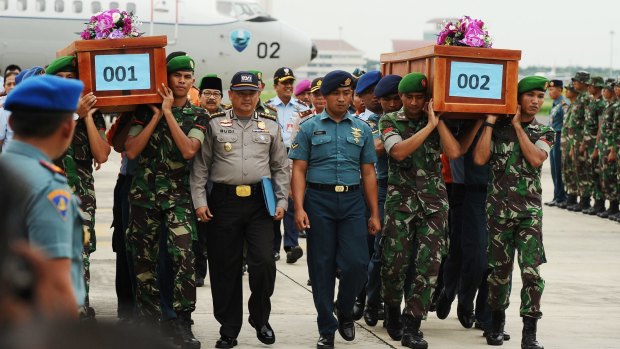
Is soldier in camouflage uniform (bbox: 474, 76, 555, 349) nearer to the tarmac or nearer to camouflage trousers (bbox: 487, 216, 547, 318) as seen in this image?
camouflage trousers (bbox: 487, 216, 547, 318)

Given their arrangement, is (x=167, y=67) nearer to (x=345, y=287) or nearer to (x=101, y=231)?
(x=345, y=287)

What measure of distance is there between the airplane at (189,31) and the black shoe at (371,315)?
706 inches

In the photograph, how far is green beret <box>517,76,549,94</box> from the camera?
7711mm

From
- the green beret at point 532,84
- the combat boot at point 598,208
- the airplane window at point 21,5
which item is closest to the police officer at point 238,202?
the green beret at point 532,84

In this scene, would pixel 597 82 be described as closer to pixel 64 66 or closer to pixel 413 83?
pixel 413 83

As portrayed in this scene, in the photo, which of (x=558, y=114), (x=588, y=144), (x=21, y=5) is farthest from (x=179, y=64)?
(x=21, y=5)

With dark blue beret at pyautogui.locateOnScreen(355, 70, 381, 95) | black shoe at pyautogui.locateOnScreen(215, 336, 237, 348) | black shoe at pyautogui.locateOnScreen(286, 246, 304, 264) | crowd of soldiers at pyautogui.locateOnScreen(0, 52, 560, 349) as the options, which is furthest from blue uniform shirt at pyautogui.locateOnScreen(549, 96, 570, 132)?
black shoe at pyautogui.locateOnScreen(215, 336, 237, 348)

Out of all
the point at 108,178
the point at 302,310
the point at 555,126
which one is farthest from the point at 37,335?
the point at 108,178

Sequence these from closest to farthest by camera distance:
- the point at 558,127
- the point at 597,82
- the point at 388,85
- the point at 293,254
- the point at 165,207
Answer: the point at 165,207
the point at 388,85
the point at 293,254
the point at 597,82
the point at 558,127

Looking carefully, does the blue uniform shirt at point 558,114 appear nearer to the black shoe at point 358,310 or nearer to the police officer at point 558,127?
the police officer at point 558,127

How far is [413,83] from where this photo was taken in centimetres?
779

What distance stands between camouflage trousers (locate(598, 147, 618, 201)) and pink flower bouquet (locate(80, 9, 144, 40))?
422 inches

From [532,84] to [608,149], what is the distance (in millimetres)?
9746

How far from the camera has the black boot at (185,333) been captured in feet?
25.0
